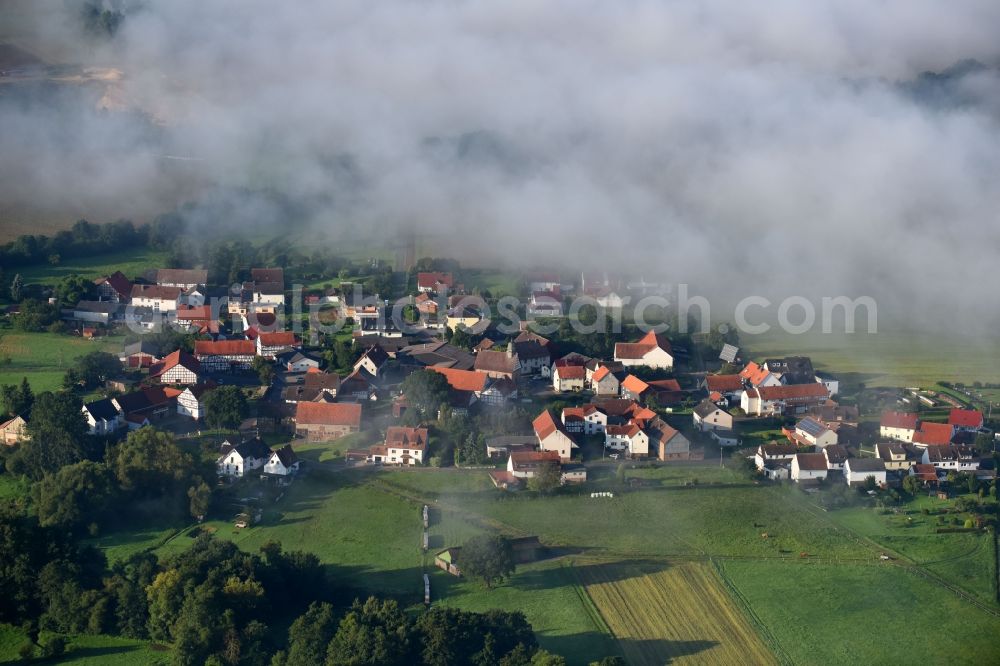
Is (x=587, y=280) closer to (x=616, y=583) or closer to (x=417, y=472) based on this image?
(x=417, y=472)

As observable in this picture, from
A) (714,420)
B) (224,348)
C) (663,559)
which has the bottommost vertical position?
(663,559)

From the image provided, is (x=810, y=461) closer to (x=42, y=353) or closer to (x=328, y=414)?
(x=328, y=414)

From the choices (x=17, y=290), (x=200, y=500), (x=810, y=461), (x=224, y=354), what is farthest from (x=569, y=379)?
(x=17, y=290)

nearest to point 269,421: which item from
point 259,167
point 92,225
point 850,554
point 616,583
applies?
point 616,583

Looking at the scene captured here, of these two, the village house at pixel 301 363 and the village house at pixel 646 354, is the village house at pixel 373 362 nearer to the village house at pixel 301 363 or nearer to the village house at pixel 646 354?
the village house at pixel 301 363

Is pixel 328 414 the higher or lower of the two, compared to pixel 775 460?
higher

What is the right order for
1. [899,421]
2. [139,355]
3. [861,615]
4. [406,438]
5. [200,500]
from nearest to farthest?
1. [861,615]
2. [200,500]
3. [406,438]
4. [899,421]
5. [139,355]

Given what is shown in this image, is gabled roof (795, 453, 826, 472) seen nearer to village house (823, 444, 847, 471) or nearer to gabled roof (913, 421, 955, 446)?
village house (823, 444, 847, 471)
